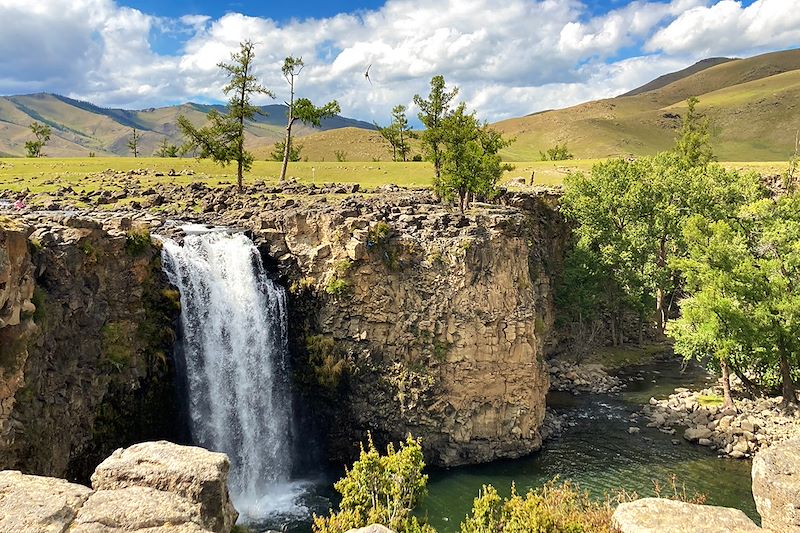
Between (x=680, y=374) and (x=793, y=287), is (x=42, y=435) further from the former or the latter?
(x=680, y=374)

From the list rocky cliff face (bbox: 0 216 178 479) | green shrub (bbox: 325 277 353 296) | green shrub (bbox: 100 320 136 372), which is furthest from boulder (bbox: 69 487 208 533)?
green shrub (bbox: 325 277 353 296)

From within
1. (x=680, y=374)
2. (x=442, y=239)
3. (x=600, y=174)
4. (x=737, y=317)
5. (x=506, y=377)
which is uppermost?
(x=600, y=174)

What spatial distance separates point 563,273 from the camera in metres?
54.6

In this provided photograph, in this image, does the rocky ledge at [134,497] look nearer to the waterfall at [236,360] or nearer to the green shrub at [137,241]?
the green shrub at [137,241]

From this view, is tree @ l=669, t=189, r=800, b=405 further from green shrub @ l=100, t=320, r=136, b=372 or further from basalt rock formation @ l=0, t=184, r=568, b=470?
green shrub @ l=100, t=320, r=136, b=372

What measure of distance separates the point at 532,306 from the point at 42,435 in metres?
26.6

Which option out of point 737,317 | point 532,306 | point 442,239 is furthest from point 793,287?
point 442,239

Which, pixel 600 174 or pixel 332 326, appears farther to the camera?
pixel 600 174

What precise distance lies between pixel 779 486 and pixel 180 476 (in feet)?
49.1

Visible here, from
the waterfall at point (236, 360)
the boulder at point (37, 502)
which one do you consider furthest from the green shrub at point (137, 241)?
the boulder at point (37, 502)

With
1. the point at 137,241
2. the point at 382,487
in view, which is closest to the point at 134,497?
the point at 382,487

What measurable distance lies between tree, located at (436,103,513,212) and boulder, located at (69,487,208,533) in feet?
111

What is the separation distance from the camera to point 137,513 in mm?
9664

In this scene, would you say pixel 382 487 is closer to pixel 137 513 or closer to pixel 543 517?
pixel 543 517
